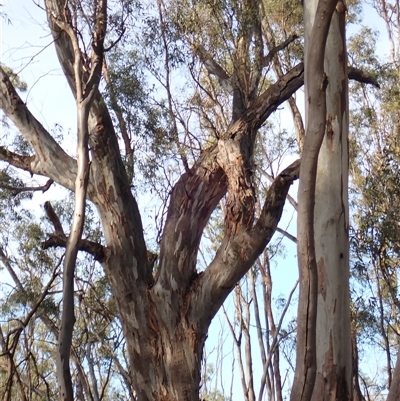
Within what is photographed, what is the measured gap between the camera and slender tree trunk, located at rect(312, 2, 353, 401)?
2621mm

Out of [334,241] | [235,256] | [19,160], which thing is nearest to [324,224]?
[334,241]

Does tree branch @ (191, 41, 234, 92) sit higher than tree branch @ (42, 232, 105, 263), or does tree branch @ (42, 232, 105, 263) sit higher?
tree branch @ (191, 41, 234, 92)

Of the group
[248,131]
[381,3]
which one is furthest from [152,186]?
[381,3]

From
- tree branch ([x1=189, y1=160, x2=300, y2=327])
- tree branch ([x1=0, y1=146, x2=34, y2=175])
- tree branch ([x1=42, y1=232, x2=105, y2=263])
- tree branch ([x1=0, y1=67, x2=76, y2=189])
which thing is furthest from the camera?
tree branch ([x1=0, y1=146, x2=34, y2=175])

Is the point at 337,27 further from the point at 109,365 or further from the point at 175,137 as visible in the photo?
the point at 109,365

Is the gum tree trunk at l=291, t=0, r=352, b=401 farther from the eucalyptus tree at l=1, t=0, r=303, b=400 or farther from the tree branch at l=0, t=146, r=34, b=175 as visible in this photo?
the tree branch at l=0, t=146, r=34, b=175

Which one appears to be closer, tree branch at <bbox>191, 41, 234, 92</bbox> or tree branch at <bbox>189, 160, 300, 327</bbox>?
tree branch at <bbox>189, 160, 300, 327</bbox>

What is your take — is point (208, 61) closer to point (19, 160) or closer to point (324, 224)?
point (19, 160)

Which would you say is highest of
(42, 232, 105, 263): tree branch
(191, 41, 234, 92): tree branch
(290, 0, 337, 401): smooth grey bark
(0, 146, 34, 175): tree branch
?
(191, 41, 234, 92): tree branch

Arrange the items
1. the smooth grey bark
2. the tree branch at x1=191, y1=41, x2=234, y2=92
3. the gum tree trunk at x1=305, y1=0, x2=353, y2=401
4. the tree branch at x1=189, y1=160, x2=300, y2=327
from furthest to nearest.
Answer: the tree branch at x1=191, y1=41, x2=234, y2=92
the tree branch at x1=189, y1=160, x2=300, y2=327
the gum tree trunk at x1=305, y1=0, x2=353, y2=401
the smooth grey bark

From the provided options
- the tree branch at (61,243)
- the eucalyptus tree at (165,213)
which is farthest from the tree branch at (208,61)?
the tree branch at (61,243)

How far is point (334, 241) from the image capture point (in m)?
2.86

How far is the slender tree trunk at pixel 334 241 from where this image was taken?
2.62 metres

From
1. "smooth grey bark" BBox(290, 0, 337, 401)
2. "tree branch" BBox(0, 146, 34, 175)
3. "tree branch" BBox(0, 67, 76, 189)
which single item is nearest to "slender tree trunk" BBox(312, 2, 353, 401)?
"smooth grey bark" BBox(290, 0, 337, 401)
